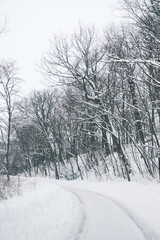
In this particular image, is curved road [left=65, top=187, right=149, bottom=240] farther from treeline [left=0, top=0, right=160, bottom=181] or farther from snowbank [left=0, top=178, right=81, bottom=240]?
treeline [left=0, top=0, right=160, bottom=181]

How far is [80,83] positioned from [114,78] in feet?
9.46

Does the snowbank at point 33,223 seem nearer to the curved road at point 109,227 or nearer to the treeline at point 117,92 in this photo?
the curved road at point 109,227

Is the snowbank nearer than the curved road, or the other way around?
the curved road

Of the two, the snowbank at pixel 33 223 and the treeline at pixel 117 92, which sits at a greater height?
the treeline at pixel 117 92

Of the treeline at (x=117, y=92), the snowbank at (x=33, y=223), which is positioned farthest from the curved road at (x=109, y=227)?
the treeline at (x=117, y=92)

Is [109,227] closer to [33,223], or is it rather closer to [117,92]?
[33,223]

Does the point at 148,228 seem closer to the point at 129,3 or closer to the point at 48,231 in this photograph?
the point at 48,231

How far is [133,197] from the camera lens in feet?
38.0

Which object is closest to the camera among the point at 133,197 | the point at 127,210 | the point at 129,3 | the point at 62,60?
the point at 129,3

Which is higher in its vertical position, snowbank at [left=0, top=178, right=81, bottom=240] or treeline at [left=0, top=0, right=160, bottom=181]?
treeline at [left=0, top=0, right=160, bottom=181]

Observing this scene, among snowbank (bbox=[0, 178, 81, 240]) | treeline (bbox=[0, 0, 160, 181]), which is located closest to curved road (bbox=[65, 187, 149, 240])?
snowbank (bbox=[0, 178, 81, 240])

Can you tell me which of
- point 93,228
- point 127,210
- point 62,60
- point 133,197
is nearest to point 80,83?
point 62,60

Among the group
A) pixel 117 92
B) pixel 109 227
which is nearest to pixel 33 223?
pixel 109 227

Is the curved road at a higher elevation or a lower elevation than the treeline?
lower
